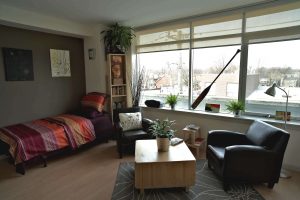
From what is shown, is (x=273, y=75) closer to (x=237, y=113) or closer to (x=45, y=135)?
(x=237, y=113)

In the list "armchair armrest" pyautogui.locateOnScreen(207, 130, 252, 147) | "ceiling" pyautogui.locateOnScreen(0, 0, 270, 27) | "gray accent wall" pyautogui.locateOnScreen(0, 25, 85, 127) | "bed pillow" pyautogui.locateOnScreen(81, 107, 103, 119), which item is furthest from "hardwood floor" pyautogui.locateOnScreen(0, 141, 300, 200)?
"ceiling" pyautogui.locateOnScreen(0, 0, 270, 27)

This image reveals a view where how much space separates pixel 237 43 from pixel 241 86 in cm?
75

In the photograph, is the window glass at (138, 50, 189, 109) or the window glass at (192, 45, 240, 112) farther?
the window glass at (138, 50, 189, 109)

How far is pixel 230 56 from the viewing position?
3379 mm

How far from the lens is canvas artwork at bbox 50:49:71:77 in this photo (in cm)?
394

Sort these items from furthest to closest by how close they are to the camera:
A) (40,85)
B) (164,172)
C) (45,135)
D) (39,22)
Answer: (40,85) → (39,22) → (45,135) → (164,172)

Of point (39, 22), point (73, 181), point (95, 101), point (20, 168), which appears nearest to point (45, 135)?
point (20, 168)

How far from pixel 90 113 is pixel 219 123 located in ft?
8.23

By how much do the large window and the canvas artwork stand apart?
1649 millimetres

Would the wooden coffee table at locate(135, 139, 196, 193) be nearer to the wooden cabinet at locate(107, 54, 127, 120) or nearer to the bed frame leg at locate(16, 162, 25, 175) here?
the bed frame leg at locate(16, 162, 25, 175)

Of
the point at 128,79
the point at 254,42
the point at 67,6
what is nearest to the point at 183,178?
the point at 254,42

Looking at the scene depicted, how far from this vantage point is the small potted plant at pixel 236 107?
3.21 meters

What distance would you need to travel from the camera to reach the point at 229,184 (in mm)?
2395

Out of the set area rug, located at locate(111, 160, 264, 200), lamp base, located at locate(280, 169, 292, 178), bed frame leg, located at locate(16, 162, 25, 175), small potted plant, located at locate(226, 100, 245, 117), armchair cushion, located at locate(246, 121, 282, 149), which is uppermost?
small potted plant, located at locate(226, 100, 245, 117)
